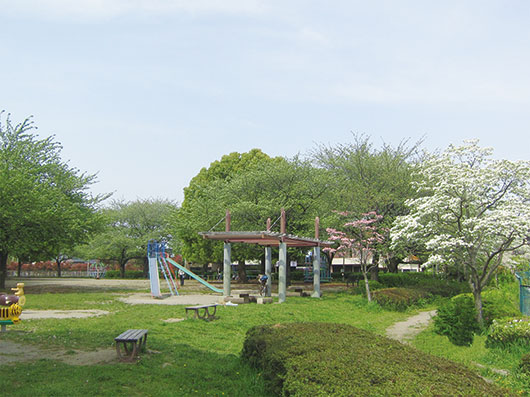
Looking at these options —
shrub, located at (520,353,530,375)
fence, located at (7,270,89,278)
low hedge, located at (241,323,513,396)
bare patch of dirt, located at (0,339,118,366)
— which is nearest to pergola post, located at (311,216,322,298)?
bare patch of dirt, located at (0,339,118,366)

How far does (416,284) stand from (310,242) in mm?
6645

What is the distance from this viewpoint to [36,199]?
73.5ft

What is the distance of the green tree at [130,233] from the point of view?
49.1 meters


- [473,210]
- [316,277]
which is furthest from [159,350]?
[316,277]

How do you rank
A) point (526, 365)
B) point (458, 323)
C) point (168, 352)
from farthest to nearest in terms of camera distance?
point (458, 323)
point (168, 352)
point (526, 365)

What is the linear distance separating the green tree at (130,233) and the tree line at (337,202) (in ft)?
47.8

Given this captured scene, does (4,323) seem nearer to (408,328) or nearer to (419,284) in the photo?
(408,328)

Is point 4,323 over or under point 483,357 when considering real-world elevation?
over

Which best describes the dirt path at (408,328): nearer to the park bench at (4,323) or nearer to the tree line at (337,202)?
the tree line at (337,202)

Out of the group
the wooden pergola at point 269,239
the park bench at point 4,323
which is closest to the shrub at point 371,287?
the wooden pergola at point 269,239

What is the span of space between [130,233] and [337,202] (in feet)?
104

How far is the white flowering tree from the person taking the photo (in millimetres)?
13023

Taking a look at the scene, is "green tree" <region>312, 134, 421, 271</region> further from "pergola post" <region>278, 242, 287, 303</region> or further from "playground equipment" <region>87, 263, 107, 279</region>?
"playground equipment" <region>87, 263, 107, 279</region>

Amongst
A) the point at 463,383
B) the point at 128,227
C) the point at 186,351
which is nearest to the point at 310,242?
the point at 186,351
